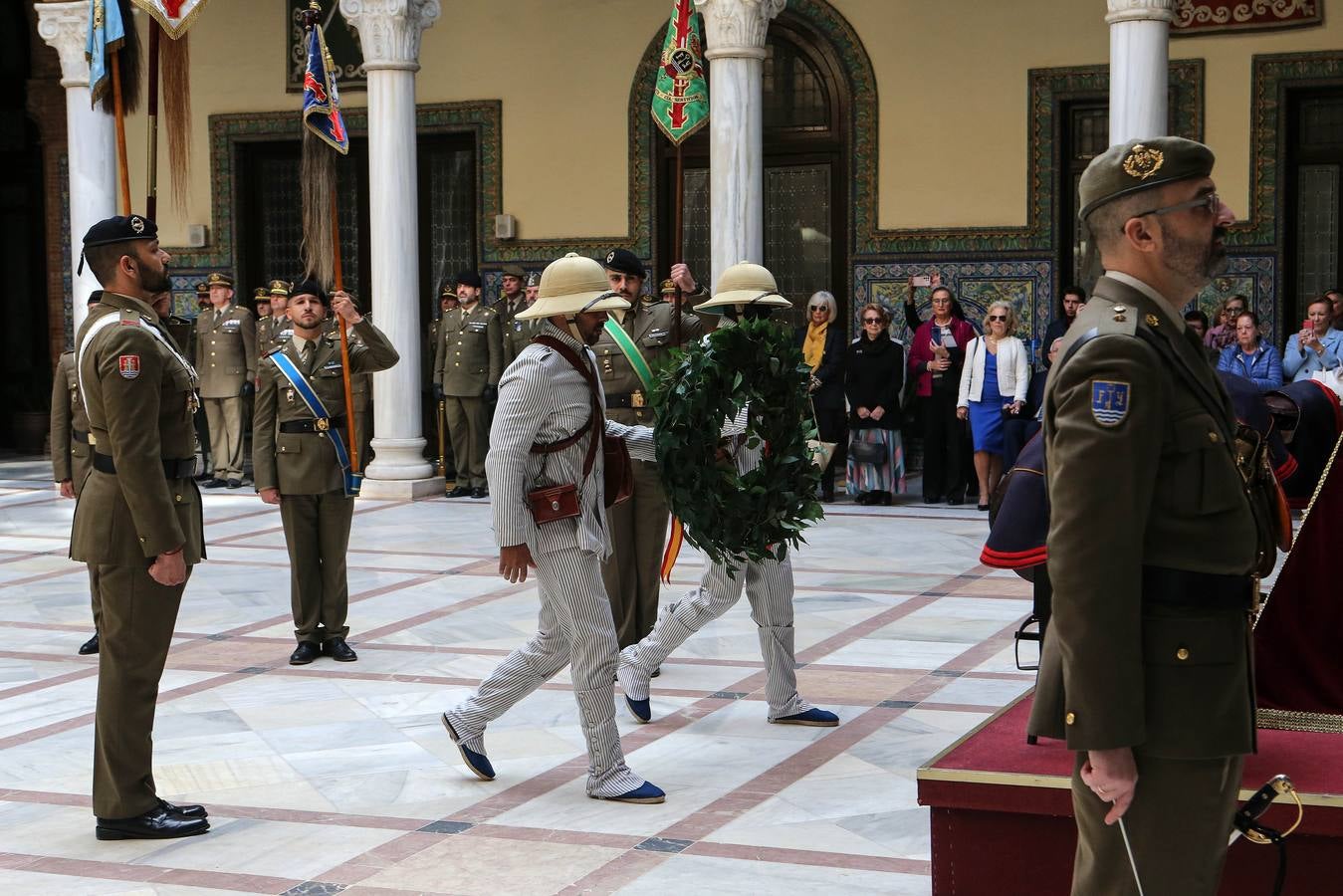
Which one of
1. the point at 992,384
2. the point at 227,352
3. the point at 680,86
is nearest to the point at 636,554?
the point at 680,86

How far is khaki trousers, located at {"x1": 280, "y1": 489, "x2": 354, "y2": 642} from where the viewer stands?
7.67m

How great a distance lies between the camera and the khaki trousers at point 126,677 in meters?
4.96

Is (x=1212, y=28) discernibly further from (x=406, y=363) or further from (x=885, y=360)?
(x=406, y=363)

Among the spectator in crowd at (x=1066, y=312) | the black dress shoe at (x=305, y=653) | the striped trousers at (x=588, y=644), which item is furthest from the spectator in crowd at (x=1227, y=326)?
the striped trousers at (x=588, y=644)

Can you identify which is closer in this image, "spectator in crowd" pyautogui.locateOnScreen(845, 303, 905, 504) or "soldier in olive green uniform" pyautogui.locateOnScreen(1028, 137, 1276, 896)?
"soldier in olive green uniform" pyautogui.locateOnScreen(1028, 137, 1276, 896)

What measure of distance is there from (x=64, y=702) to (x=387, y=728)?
1.50 m

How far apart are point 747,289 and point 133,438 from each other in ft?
8.67

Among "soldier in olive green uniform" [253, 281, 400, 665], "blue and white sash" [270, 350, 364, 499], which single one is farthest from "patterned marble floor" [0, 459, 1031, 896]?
"blue and white sash" [270, 350, 364, 499]

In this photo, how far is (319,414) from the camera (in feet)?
25.3

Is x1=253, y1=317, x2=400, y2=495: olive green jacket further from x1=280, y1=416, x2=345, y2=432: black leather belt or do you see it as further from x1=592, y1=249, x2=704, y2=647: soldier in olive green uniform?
x1=592, y1=249, x2=704, y2=647: soldier in olive green uniform

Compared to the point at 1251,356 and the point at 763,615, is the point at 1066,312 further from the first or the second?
the point at 763,615

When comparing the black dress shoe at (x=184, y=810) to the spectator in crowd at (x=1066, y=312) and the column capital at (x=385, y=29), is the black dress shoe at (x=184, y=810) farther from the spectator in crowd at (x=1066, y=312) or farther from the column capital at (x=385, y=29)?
the column capital at (x=385, y=29)

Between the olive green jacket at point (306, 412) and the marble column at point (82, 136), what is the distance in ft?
25.2

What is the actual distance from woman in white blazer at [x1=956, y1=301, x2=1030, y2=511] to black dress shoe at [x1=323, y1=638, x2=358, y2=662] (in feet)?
21.7
